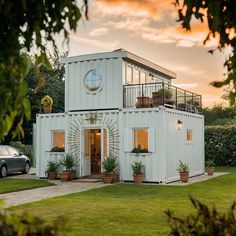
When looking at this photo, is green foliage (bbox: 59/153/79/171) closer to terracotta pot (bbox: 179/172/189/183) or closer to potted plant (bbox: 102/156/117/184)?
potted plant (bbox: 102/156/117/184)

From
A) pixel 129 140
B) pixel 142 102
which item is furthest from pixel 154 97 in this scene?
pixel 129 140

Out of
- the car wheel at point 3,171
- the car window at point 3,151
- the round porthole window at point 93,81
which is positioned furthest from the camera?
the car window at point 3,151

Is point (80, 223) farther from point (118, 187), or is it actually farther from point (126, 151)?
point (126, 151)

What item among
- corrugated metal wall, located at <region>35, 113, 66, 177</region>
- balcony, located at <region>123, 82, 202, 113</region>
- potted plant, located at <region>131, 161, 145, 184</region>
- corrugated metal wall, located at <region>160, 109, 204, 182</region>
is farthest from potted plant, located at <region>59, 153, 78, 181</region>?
corrugated metal wall, located at <region>160, 109, 204, 182</region>

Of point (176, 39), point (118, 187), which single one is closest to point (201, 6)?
point (118, 187)

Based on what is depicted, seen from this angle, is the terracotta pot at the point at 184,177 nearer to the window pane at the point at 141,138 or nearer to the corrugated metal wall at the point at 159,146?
the corrugated metal wall at the point at 159,146

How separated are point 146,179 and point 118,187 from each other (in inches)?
85.2

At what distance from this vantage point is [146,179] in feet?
60.6

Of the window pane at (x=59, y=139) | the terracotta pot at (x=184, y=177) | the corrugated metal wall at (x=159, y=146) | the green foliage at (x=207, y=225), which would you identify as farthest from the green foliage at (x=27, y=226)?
the window pane at (x=59, y=139)

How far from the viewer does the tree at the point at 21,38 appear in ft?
8.75

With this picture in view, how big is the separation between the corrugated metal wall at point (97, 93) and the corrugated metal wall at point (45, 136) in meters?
0.73

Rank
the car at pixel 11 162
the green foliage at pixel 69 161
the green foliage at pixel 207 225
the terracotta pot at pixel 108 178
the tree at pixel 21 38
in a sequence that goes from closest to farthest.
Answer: the tree at pixel 21 38, the green foliage at pixel 207 225, the terracotta pot at pixel 108 178, the green foliage at pixel 69 161, the car at pixel 11 162

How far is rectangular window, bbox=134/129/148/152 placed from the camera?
19.1 meters

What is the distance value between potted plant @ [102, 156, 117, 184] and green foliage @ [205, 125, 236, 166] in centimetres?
1264
